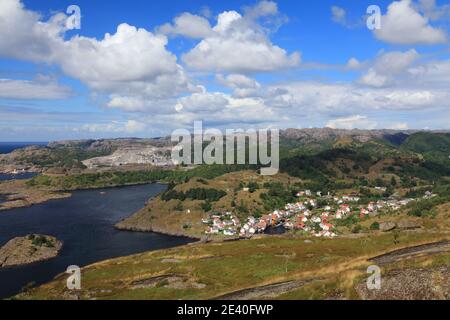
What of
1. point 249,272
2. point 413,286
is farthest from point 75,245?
point 413,286

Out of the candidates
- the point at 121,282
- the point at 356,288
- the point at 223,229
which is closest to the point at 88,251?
the point at 223,229

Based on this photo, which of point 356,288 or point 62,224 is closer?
point 356,288

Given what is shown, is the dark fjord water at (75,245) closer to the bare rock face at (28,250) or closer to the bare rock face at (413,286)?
the bare rock face at (28,250)

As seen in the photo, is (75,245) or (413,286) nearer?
(413,286)

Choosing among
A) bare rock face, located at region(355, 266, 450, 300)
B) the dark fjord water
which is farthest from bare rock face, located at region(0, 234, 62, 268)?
bare rock face, located at region(355, 266, 450, 300)

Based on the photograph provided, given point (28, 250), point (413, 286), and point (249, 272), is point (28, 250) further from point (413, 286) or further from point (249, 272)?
point (413, 286)
